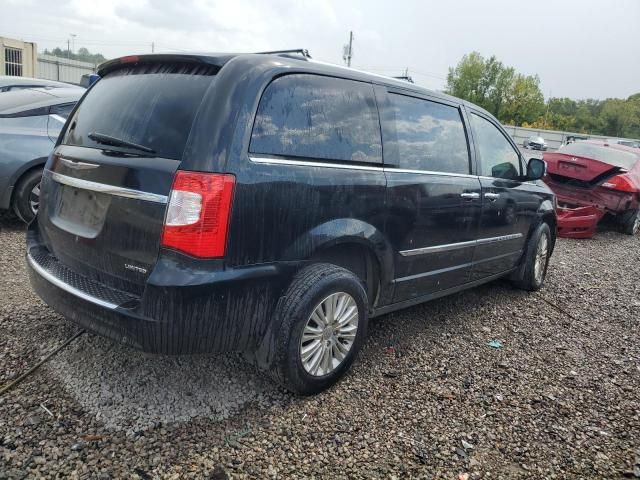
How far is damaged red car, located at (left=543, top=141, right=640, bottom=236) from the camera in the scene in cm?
873

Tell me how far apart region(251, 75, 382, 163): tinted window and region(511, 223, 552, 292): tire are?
2772mm

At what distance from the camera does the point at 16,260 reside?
4.93m

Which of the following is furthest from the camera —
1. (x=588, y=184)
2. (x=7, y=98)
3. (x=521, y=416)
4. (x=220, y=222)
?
(x=588, y=184)

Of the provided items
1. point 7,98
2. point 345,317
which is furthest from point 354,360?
point 7,98

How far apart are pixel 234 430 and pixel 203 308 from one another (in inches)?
27.9

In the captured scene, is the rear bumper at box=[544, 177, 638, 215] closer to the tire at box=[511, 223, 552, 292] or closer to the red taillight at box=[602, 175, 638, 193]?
the red taillight at box=[602, 175, 638, 193]

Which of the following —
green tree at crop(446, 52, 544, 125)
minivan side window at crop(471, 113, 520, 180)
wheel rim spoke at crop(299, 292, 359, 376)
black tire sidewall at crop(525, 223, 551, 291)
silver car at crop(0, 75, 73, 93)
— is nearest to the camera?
wheel rim spoke at crop(299, 292, 359, 376)

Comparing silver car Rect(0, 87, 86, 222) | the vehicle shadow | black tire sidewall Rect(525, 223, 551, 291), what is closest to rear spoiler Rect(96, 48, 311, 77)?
silver car Rect(0, 87, 86, 222)

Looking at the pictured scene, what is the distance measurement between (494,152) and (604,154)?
6.27 metres

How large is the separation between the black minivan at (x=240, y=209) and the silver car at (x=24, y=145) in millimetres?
2898

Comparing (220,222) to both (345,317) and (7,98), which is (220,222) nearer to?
(345,317)

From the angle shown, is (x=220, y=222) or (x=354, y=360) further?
(x=354, y=360)

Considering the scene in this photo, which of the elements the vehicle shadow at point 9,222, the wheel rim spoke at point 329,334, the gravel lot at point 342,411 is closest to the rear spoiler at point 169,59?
the wheel rim spoke at point 329,334

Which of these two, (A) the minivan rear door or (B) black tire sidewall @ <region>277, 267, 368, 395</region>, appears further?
(B) black tire sidewall @ <region>277, 267, 368, 395</region>
